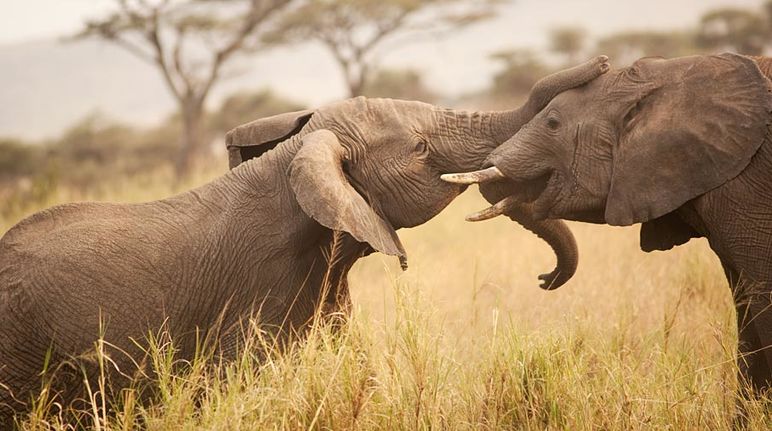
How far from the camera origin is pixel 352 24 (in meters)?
21.7

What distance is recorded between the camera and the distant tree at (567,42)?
24.6m

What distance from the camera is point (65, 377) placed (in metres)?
4.06

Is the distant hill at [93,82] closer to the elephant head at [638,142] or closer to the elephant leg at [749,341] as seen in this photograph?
the elephant head at [638,142]

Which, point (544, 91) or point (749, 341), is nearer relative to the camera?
point (749, 341)

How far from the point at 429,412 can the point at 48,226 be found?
1.87 metres

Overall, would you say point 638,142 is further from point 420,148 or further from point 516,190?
point 420,148

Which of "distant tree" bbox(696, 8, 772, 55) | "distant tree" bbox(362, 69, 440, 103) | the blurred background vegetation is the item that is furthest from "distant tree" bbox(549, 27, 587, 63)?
"distant tree" bbox(362, 69, 440, 103)

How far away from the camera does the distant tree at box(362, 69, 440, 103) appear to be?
2547 cm

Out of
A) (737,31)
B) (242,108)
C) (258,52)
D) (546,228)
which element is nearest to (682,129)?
(546,228)

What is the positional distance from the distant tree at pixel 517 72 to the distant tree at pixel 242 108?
575 cm

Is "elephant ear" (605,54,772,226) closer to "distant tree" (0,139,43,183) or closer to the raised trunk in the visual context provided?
the raised trunk

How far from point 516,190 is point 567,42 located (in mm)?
21092

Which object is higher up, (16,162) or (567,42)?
(567,42)

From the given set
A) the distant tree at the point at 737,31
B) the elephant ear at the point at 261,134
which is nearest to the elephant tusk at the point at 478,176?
the elephant ear at the point at 261,134
